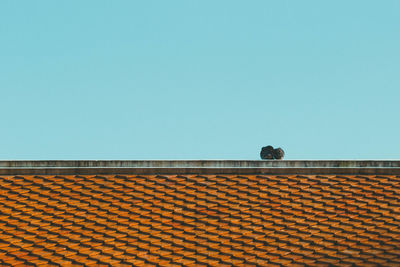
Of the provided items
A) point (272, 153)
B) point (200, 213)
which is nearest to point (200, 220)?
point (200, 213)

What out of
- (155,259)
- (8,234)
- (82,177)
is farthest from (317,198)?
(8,234)

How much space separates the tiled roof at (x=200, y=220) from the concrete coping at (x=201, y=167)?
0.65 ft

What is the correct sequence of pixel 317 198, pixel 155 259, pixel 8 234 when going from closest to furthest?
pixel 155 259 → pixel 8 234 → pixel 317 198

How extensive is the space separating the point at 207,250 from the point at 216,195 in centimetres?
295

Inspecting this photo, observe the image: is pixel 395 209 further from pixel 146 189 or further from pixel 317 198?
pixel 146 189

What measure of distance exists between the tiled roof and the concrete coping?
20cm

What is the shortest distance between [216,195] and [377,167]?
5311 mm

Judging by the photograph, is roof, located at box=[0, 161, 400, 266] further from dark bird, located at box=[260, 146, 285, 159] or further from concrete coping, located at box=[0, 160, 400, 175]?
dark bird, located at box=[260, 146, 285, 159]

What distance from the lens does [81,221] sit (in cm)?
2048

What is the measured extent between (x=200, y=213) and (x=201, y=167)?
7.90 ft

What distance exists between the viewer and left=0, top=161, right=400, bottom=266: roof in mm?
18891

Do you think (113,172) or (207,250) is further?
(113,172)

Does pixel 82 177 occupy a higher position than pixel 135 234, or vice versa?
pixel 82 177

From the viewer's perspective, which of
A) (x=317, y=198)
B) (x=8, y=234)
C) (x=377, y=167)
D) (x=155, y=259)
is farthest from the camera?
(x=377, y=167)
